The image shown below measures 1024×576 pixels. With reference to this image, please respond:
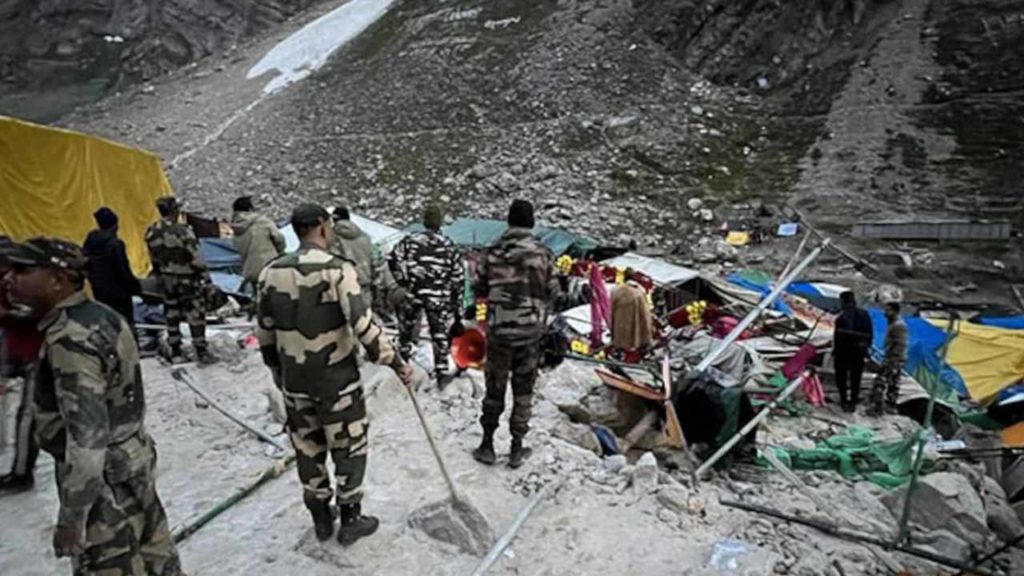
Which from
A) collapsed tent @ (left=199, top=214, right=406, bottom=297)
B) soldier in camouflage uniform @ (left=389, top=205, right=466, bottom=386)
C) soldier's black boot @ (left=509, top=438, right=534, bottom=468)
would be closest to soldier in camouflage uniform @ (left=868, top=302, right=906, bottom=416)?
soldier in camouflage uniform @ (left=389, top=205, right=466, bottom=386)

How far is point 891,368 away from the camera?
7.73m

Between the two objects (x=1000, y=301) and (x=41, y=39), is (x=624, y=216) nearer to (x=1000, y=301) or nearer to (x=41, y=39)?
(x=1000, y=301)

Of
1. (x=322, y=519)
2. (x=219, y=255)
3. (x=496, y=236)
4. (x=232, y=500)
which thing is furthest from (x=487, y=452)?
(x=496, y=236)

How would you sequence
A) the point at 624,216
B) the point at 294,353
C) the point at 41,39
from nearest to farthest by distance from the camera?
the point at 294,353
the point at 624,216
the point at 41,39

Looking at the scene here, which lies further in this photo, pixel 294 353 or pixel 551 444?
pixel 551 444

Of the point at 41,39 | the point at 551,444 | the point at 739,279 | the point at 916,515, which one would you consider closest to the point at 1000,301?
the point at 739,279

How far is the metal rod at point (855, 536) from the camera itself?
3.51 m

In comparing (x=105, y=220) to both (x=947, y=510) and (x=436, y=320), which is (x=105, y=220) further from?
(x=947, y=510)

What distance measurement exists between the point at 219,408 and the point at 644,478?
3.07 meters

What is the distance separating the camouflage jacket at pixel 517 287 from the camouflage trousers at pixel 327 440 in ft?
3.68

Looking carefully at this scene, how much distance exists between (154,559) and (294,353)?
928mm

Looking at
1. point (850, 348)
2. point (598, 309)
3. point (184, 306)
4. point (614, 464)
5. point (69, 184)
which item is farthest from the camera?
point (598, 309)

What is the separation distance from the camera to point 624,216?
15.5m

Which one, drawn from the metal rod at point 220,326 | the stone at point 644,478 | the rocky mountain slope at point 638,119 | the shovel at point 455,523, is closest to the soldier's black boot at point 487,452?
the shovel at point 455,523
